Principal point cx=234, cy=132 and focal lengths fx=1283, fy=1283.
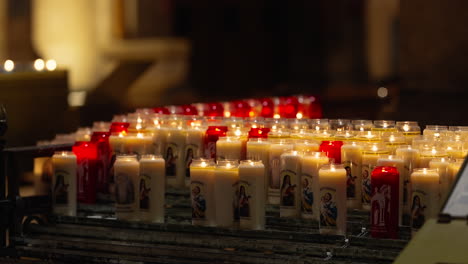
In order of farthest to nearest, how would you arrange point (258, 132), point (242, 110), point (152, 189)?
1. point (242, 110)
2. point (258, 132)
3. point (152, 189)

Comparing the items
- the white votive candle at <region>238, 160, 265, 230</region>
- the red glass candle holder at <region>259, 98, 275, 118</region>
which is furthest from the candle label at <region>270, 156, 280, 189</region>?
the red glass candle holder at <region>259, 98, 275, 118</region>

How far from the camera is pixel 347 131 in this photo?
6.71 m

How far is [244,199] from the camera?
6.30 meters

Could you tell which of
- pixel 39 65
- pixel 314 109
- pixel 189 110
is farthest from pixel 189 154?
pixel 39 65

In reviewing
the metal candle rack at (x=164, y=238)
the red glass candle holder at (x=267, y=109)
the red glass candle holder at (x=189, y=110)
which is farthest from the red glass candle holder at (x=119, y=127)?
the red glass candle holder at (x=267, y=109)

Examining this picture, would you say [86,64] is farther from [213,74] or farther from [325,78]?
[325,78]

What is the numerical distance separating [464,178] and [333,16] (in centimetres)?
1600

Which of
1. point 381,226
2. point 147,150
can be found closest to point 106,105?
point 147,150

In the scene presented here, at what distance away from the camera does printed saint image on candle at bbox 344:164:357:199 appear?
6332mm

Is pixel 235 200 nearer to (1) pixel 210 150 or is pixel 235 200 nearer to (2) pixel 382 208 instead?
(1) pixel 210 150

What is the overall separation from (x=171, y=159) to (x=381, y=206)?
1.55 meters

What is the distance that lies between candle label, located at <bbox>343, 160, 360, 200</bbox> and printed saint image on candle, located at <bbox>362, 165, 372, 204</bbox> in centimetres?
6

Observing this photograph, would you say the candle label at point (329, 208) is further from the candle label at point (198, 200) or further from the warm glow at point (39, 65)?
the warm glow at point (39, 65)

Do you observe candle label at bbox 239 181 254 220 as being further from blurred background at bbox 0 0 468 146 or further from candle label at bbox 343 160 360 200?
blurred background at bbox 0 0 468 146
